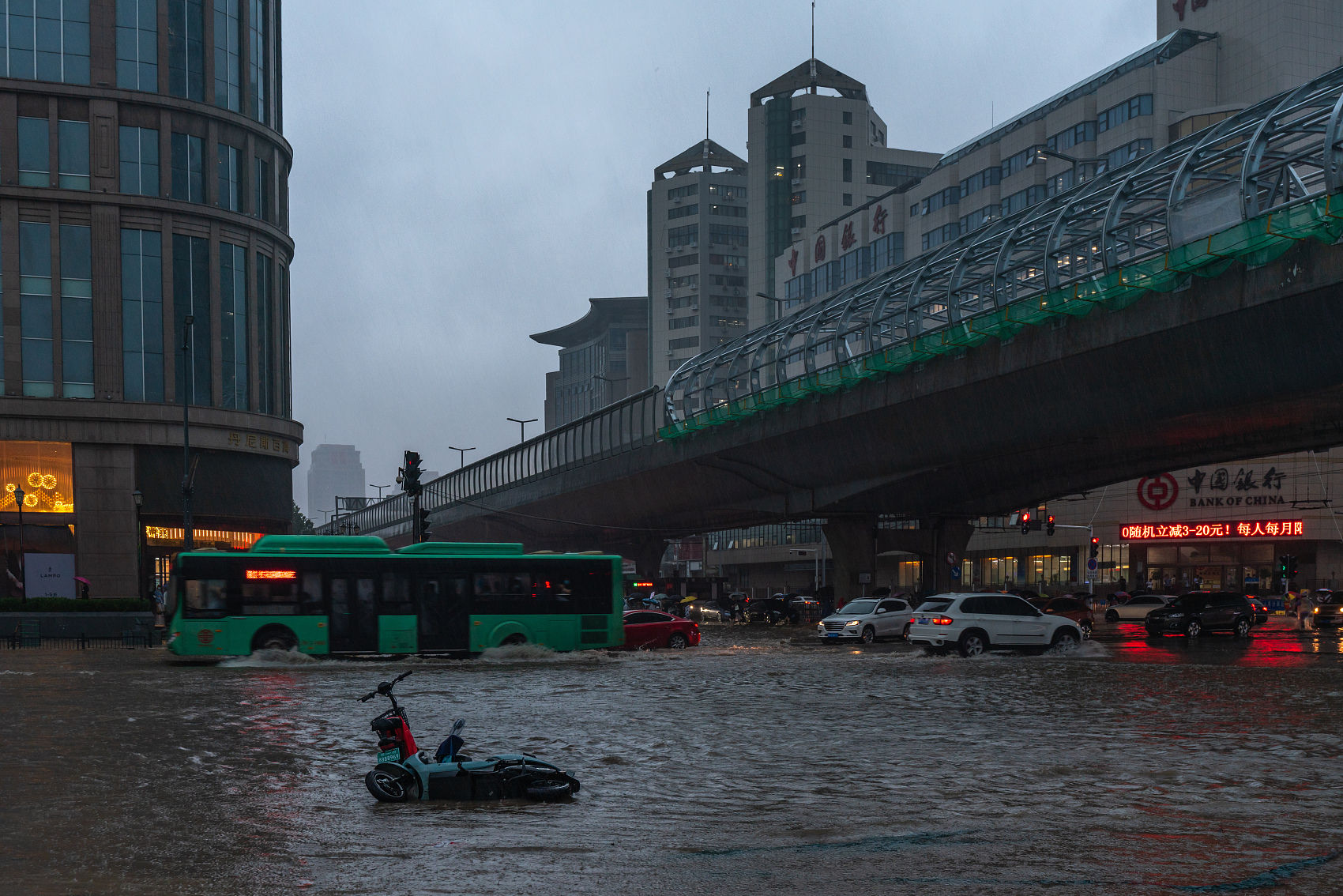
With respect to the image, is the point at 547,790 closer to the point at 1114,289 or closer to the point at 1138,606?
the point at 1114,289

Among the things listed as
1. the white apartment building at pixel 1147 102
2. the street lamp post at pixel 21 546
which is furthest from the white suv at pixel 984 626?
the white apartment building at pixel 1147 102

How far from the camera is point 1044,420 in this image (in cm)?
4150

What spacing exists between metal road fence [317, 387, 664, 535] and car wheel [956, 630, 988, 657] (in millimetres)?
33134

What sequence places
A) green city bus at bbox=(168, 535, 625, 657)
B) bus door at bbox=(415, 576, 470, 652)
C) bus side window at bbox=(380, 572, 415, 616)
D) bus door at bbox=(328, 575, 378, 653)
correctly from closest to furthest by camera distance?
green city bus at bbox=(168, 535, 625, 657), bus door at bbox=(328, 575, 378, 653), bus side window at bbox=(380, 572, 415, 616), bus door at bbox=(415, 576, 470, 652)

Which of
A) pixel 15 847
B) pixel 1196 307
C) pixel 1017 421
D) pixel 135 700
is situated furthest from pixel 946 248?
pixel 15 847

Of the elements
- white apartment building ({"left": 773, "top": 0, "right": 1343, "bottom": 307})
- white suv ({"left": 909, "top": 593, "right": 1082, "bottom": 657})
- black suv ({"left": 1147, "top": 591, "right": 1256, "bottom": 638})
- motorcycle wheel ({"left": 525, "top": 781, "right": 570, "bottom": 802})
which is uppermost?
white apartment building ({"left": 773, "top": 0, "right": 1343, "bottom": 307})

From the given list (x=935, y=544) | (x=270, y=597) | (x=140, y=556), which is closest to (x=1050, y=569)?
(x=935, y=544)

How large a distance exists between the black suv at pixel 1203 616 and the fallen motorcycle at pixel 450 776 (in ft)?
116

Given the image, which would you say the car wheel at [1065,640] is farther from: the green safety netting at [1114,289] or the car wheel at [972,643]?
the green safety netting at [1114,289]

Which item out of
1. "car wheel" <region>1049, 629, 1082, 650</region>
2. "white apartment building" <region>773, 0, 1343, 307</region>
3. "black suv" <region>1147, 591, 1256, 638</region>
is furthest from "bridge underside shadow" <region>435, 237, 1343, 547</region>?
"white apartment building" <region>773, 0, 1343, 307</region>

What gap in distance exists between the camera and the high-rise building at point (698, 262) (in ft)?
586

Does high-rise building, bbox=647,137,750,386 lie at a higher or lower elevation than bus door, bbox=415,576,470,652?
higher

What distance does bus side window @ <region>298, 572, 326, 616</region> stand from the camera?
98.6ft

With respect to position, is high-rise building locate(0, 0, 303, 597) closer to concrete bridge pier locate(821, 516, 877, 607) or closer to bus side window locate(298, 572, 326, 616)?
bus side window locate(298, 572, 326, 616)
